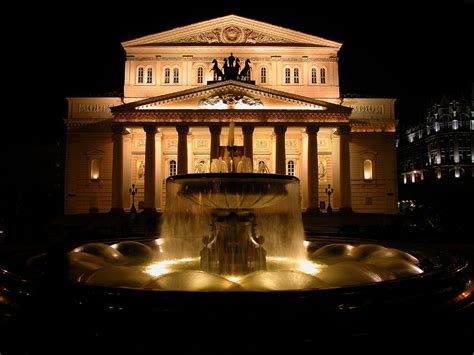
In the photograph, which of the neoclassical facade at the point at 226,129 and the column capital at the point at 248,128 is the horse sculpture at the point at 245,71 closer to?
the neoclassical facade at the point at 226,129

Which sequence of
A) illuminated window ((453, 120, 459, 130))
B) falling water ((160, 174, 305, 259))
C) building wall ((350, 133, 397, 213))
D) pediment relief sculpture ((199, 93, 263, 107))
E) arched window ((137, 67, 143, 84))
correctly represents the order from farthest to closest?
illuminated window ((453, 120, 459, 130)) → arched window ((137, 67, 143, 84)) → building wall ((350, 133, 397, 213)) → pediment relief sculpture ((199, 93, 263, 107)) → falling water ((160, 174, 305, 259))

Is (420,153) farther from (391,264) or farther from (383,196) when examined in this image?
(391,264)

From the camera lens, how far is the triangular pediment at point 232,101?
119 ft

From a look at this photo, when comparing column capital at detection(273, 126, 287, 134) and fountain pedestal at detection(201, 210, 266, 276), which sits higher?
column capital at detection(273, 126, 287, 134)

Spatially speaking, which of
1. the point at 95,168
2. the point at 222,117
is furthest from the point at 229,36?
the point at 95,168

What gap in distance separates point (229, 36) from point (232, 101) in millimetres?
10903

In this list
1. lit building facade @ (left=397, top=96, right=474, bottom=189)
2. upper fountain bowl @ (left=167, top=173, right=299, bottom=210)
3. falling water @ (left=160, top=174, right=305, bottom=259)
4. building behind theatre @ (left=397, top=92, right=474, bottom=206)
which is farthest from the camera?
lit building facade @ (left=397, top=96, right=474, bottom=189)

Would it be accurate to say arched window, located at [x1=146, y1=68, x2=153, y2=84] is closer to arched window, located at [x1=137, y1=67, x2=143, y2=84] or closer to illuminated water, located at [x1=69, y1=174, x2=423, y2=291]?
arched window, located at [x1=137, y1=67, x2=143, y2=84]

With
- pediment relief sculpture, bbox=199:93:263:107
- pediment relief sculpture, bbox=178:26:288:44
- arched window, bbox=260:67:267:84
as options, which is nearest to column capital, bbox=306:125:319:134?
pediment relief sculpture, bbox=199:93:263:107

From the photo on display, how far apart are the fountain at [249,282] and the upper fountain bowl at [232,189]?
2 cm

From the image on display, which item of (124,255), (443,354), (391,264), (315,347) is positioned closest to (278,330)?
(315,347)

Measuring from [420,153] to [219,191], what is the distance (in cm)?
8589

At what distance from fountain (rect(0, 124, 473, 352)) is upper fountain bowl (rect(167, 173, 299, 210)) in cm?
2

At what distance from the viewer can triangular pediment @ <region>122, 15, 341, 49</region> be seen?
4350cm
